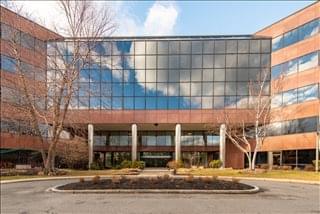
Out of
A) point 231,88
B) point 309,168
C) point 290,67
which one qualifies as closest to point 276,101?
point 290,67

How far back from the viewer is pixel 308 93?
50125mm

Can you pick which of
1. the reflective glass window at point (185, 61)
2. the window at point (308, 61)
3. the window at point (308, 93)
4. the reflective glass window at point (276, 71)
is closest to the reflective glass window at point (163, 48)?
the reflective glass window at point (185, 61)

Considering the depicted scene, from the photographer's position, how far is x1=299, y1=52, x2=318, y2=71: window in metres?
49.2

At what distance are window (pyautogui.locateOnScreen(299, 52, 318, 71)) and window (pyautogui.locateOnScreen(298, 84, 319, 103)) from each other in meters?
2.38

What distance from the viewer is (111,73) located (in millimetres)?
59312

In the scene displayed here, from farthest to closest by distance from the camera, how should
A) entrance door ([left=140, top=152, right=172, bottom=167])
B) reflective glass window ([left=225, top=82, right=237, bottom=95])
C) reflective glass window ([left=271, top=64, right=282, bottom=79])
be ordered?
entrance door ([left=140, top=152, right=172, bottom=167])
reflective glass window ([left=225, top=82, right=237, bottom=95])
reflective glass window ([left=271, top=64, right=282, bottom=79])

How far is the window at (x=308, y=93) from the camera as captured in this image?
49.0 m

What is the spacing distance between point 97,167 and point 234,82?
828 inches

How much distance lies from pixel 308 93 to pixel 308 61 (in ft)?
12.3

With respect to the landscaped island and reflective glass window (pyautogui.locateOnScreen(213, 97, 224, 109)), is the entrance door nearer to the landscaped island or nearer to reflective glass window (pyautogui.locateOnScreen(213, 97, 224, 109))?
reflective glass window (pyautogui.locateOnScreen(213, 97, 224, 109))

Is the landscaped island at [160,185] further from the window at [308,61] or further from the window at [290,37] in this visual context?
the window at [290,37]

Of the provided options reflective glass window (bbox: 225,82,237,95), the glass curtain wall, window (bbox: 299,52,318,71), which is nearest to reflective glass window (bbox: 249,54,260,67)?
the glass curtain wall

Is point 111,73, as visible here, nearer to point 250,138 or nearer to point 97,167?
point 97,167

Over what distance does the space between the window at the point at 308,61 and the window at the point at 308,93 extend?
2.38m
